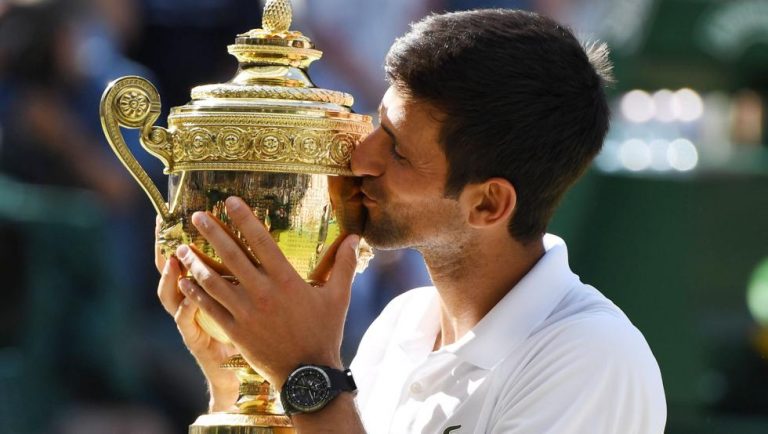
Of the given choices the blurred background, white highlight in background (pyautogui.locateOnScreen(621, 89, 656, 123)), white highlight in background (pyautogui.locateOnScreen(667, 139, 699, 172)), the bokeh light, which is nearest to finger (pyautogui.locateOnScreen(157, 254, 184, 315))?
the blurred background

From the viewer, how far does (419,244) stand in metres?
3.27

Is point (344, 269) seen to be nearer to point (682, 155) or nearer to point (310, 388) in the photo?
point (310, 388)

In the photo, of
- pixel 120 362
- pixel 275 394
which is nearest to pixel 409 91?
pixel 275 394

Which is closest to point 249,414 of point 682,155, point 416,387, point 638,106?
point 416,387

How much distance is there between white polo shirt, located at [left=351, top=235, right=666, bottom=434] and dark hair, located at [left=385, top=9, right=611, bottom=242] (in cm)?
19

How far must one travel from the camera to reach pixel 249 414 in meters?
3.29

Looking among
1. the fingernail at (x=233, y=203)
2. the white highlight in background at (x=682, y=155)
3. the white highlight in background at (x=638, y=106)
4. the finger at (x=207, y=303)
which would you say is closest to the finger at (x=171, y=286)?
the finger at (x=207, y=303)

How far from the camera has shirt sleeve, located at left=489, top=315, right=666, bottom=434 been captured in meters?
3.00

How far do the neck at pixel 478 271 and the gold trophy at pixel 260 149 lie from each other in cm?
21

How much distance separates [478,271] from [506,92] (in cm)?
40

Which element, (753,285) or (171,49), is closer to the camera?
(171,49)

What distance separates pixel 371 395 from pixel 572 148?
0.74m

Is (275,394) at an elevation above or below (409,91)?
below

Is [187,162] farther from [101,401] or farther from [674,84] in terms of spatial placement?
[674,84]
